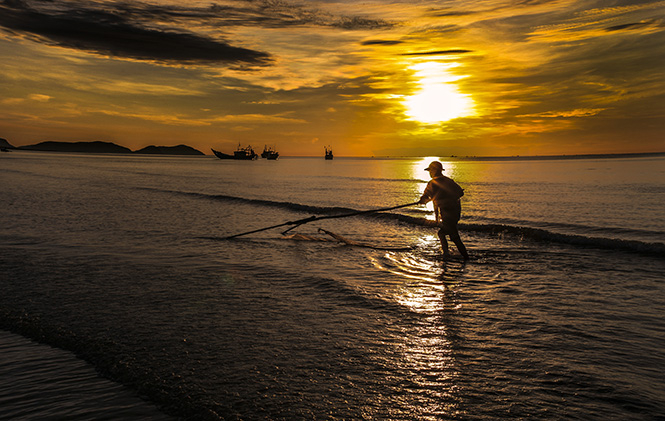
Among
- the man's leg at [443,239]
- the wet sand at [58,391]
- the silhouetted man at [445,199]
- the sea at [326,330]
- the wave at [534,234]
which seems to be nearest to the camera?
the wet sand at [58,391]

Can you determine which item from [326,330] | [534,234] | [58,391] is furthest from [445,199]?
[58,391]

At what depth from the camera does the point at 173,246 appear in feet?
38.6

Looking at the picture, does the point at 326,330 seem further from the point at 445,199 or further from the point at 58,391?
the point at 445,199

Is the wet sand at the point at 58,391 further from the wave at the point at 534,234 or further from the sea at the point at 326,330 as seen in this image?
the wave at the point at 534,234

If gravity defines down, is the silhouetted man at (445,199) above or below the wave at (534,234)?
above

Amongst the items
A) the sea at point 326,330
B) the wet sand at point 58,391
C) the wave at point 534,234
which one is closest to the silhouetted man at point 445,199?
the sea at point 326,330

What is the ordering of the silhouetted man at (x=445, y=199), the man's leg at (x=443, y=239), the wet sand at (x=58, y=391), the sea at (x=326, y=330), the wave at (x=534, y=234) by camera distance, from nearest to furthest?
the wet sand at (x=58, y=391) < the sea at (x=326, y=330) < the silhouetted man at (x=445, y=199) < the man's leg at (x=443, y=239) < the wave at (x=534, y=234)

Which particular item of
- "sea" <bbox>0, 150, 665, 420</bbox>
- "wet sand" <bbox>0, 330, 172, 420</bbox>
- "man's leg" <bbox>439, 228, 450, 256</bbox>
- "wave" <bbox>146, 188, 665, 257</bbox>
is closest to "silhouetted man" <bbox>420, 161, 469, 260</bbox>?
"man's leg" <bbox>439, 228, 450, 256</bbox>

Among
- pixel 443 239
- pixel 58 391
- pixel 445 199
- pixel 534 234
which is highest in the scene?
pixel 445 199

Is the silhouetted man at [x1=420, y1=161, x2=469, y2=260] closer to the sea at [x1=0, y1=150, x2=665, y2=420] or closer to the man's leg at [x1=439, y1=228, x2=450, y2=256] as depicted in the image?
the man's leg at [x1=439, y1=228, x2=450, y2=256]

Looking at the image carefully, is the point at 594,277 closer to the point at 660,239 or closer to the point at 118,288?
the point at 660,239

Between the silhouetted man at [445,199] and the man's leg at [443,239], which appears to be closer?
the silhouetted man at [445,199]

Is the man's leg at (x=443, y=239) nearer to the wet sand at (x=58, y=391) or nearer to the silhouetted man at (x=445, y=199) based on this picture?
the silhouetted man at (x=445, y=199)

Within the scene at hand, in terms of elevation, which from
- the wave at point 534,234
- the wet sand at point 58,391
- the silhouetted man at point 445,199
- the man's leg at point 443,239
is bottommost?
the wet sand at point 58,391
